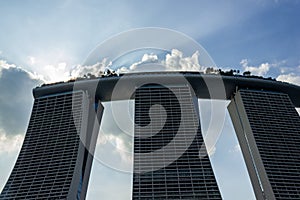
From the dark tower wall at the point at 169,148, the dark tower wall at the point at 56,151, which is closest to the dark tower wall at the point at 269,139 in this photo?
the dark tower wall at the point at 169,148

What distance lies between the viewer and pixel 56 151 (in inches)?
2820

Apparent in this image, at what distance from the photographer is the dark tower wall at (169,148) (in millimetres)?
62969

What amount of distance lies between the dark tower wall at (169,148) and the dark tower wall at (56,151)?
11.3 metres

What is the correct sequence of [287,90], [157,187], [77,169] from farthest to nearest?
[287,90] < [77,169] < [157,187]

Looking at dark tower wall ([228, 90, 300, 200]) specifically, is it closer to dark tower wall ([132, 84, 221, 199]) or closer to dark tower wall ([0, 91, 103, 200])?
dark tower wall ([132, 84, 221, 199])

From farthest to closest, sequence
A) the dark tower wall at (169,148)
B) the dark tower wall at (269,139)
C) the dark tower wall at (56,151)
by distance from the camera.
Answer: the dark tower wall at (269,139)
the dark tower wall at (56,151)
the dark tower wall at (169,148)

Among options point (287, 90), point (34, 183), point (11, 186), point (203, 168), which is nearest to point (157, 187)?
point (203, 168)

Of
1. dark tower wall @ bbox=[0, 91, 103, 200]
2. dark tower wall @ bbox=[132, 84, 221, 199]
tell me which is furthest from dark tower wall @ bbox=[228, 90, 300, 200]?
dark tower wall @ bbox=[0, 91, 103, 200]

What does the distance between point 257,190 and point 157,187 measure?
2028 centimetres

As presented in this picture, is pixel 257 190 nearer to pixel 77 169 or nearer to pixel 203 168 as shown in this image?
pixel 203 168

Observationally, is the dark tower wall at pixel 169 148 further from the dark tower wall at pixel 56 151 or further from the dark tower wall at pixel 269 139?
the dark tower wall at pixel 56 151

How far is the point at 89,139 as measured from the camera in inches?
3004

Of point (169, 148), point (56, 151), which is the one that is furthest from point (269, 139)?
point (56, 151)

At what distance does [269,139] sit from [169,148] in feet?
70.3
